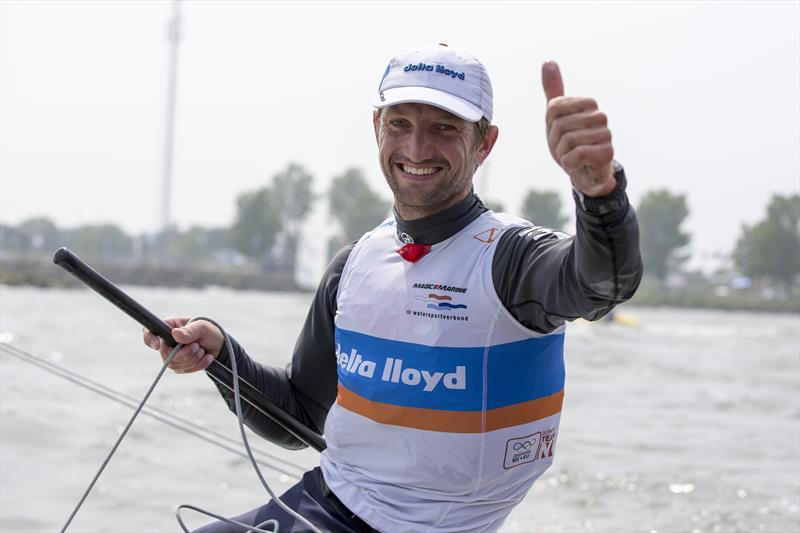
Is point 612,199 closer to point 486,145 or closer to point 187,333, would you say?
point 486,145

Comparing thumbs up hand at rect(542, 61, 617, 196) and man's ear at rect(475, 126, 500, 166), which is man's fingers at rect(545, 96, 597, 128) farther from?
man's ear at rect(475, 126, 500, 166)

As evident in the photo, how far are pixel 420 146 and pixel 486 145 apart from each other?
236mm

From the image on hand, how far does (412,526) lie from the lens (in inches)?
86.7

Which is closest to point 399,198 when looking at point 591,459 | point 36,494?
point 36,494

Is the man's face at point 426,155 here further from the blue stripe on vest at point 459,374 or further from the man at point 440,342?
the blue stripe on vest at point 459,374

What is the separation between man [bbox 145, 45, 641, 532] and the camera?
2172 mm

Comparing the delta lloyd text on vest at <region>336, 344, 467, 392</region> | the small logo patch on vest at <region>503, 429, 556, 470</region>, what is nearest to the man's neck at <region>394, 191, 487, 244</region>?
the delta lloyd text on vest at <region>336, 344, 467, 392</region>

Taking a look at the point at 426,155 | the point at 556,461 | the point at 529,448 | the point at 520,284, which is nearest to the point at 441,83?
the point at 426,155

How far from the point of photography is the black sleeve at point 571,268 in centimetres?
175

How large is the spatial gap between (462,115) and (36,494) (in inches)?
158

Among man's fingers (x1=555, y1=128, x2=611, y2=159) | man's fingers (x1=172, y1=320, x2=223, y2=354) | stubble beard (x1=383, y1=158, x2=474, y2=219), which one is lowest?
man's fingers (x1=172, y1=320, x2=223, y2=354)

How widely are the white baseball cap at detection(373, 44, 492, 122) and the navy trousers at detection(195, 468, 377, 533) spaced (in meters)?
1.02

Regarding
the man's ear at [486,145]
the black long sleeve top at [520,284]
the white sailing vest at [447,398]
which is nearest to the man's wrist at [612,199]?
the black long sleeve top at [520,284]

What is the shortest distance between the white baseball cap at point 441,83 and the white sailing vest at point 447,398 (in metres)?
0.29
